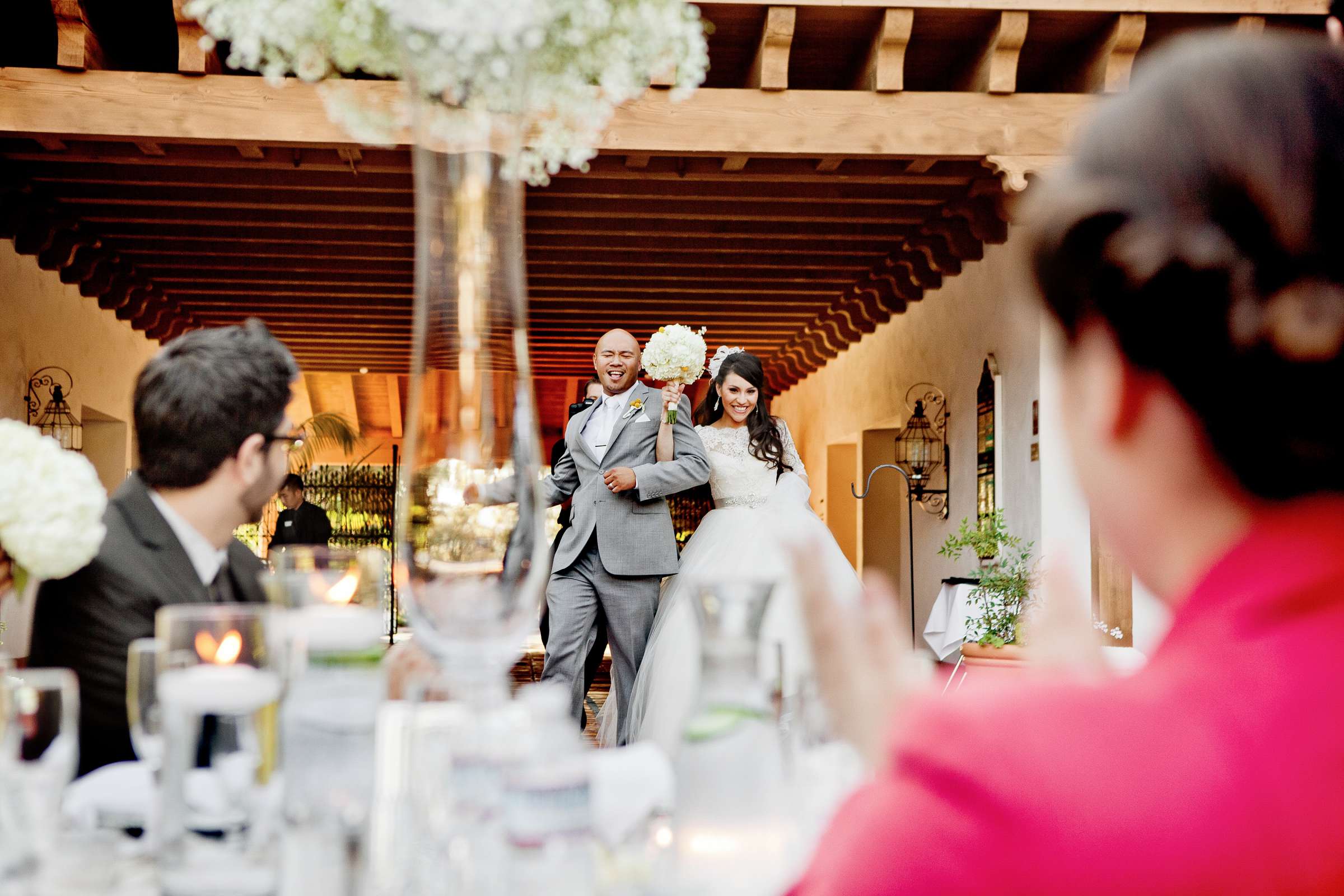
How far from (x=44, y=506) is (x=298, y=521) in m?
7.00

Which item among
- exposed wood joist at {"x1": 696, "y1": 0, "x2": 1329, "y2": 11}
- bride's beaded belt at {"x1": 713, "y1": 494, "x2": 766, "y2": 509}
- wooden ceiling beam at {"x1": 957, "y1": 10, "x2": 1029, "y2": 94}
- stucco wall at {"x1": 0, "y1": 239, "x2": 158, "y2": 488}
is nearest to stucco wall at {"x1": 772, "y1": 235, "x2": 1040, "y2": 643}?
wooden ceiling beam at {"x1": 957, "y1": 10, "x2": 1029, "y2": 94}

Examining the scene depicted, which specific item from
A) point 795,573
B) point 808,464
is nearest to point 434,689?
point 795,573

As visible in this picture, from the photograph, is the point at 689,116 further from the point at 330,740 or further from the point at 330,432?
the point at 330,432

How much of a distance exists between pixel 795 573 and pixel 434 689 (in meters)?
0.48

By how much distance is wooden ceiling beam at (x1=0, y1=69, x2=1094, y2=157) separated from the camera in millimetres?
4387

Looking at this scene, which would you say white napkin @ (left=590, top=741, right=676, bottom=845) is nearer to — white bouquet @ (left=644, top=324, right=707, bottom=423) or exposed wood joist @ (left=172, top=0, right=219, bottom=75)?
white bouquet @ (left=644, top=324, right=707, bottom=423)

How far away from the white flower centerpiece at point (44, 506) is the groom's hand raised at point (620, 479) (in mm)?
3078

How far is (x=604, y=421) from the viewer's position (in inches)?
179

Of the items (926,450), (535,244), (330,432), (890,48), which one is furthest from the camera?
(330,432)

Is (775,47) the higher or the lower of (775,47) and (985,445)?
the higher

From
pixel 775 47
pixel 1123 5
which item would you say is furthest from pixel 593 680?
pixel 1123 5

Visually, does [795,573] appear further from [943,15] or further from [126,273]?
[126,273]

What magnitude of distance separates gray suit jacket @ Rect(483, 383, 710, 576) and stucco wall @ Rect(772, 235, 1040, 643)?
1434mm

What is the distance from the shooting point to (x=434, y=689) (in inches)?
43.9
